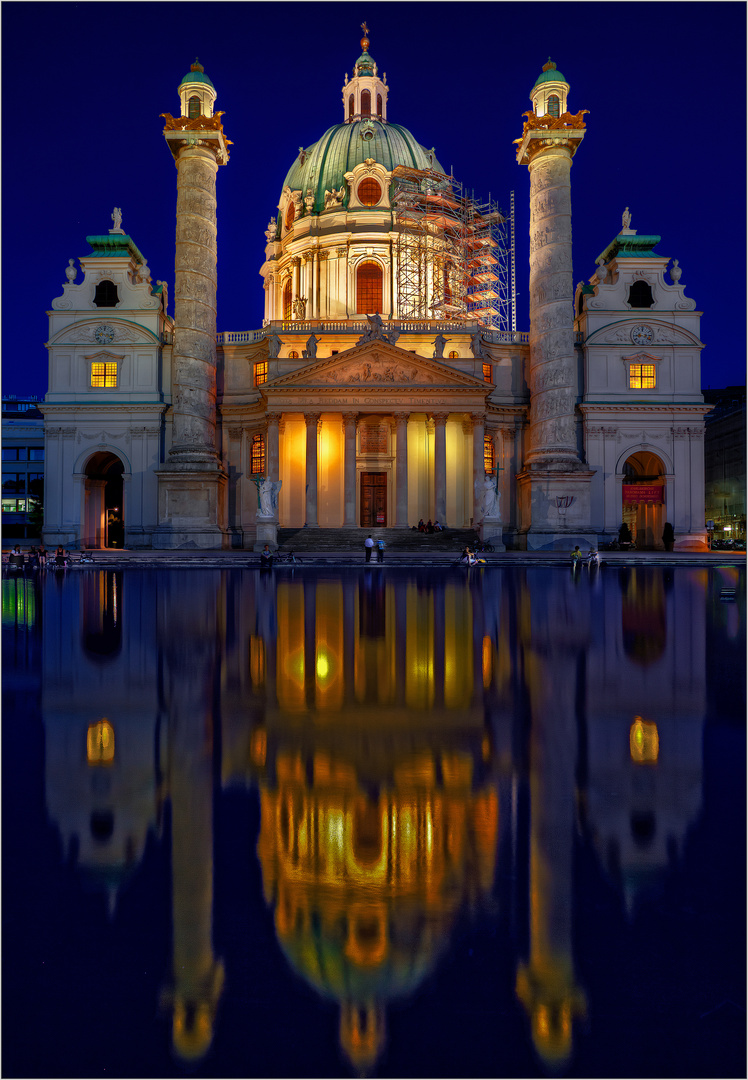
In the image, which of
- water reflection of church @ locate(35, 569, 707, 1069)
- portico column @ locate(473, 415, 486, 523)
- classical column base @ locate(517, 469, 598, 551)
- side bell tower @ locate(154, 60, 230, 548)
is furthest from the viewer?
portico column @ locate(473, 415, 486, 523)

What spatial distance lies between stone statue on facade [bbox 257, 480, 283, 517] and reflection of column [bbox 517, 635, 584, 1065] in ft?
98.9

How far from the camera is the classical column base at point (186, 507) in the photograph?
3922 cm

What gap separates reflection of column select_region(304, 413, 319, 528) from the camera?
40.5 m

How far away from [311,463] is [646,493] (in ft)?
80.0

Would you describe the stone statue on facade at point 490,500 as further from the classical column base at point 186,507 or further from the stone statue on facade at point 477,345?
the classical column base at point 186,507

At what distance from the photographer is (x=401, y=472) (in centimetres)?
4059

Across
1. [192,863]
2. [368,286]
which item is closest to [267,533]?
[368,286]

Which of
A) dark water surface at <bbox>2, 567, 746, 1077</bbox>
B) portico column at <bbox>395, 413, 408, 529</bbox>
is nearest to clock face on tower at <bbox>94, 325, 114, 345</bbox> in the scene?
portico column at <bbox>395, 413, 408, 529</bbox>

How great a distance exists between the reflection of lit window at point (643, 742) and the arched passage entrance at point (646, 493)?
44.0m

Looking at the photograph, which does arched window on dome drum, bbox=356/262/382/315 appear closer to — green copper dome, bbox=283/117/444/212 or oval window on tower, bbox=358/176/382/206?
oval window on tower, bbox=358/176/382/206

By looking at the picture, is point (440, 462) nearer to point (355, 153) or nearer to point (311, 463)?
point (311, 463)

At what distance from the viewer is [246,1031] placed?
191cm

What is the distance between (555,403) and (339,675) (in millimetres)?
37298

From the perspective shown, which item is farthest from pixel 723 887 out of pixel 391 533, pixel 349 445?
pixel 349 445
